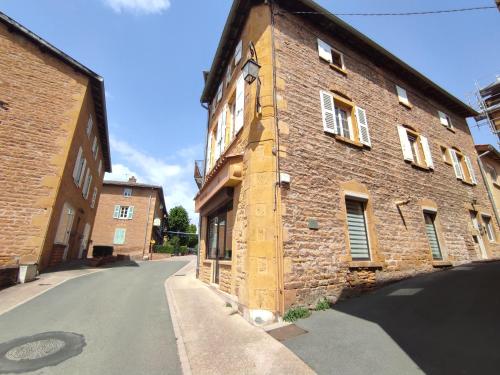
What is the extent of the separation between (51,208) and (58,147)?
8.04 ft

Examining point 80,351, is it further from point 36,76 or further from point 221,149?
point 36,76

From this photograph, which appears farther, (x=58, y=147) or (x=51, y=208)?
(x=58, y=147)

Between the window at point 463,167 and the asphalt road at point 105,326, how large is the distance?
1291 cm

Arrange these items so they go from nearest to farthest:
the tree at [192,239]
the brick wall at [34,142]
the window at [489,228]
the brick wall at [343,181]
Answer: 1. the brick wall at [343,181]
2. the brick wall at [34,142]
3. the window at [489,228]
4. the tree at [192,239]

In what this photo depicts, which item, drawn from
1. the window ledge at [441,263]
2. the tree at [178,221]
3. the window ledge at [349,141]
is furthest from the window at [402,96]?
the tree at [178,221]

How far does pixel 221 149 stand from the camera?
866 centimetres

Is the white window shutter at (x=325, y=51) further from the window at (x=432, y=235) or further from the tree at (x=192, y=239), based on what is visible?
the tree at (x=192, y=239)

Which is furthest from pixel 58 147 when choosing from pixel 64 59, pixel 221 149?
pixel 221 149

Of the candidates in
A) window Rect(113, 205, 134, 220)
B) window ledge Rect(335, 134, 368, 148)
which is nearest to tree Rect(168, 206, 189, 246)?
window Rect(113, 205, 134, 220)

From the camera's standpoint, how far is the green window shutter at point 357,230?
641 centimetres

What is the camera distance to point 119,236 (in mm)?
25016

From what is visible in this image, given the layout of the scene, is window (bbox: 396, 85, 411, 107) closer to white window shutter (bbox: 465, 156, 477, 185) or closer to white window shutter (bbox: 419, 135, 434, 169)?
white window shutter (bbox: 419, 135, 434, 169)

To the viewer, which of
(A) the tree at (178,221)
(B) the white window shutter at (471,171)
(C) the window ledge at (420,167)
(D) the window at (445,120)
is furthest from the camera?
(A) the tree at (178,221)

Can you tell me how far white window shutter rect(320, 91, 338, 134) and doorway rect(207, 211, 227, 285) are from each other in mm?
4007
